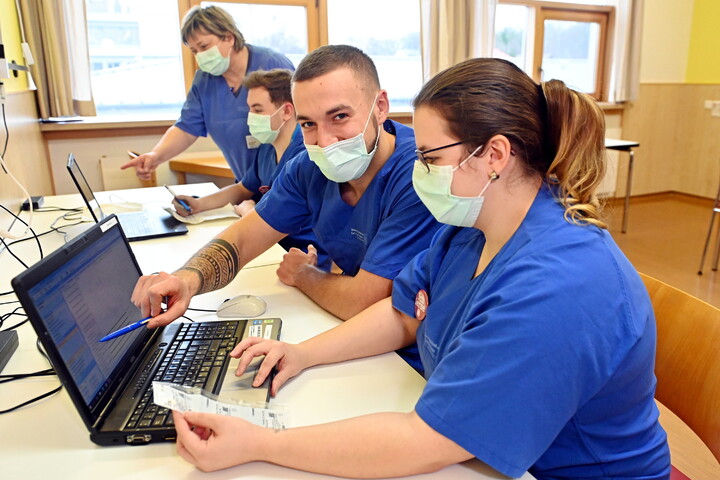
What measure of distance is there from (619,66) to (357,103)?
461 centimetres

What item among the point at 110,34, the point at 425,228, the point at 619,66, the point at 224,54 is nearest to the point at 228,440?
the point at 425,228

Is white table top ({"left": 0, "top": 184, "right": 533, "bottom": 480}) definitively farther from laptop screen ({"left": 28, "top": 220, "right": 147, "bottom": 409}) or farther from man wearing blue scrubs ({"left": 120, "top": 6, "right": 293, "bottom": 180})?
man wearing blue scrubs ({"left": 120, "top": 6, "right": 293, "bottom": 180})

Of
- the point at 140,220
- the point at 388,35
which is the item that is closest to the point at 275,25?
the point at 388,35

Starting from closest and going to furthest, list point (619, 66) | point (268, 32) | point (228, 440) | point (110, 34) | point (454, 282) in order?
point (228, 440) < point (454, 282) < point (110, 34) < point (268, 32) < point (619, 66)

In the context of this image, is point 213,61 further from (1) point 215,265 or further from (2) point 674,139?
(2) point 674,139

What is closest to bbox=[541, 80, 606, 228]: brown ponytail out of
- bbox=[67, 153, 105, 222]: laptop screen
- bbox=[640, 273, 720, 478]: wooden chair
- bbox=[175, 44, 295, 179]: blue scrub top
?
bbox=[640, 273, 720, 478]: wooden chair

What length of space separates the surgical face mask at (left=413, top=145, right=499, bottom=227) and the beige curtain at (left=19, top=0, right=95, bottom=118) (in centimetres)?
326

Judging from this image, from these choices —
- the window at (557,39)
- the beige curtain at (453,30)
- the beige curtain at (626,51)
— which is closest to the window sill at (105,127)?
the beige curtain at (453,30)

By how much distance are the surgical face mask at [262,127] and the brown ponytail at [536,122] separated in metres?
1.26

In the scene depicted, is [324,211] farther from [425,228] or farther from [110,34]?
[110,34]

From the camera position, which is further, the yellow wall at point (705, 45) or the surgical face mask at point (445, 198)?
the yellow wall at point (705, 45)

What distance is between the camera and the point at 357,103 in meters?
1.32

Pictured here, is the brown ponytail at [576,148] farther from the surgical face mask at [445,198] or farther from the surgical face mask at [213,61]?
the surgical face mask at [213,61]

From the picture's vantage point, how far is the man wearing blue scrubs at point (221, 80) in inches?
95.5
